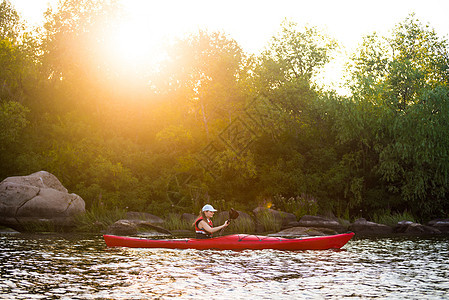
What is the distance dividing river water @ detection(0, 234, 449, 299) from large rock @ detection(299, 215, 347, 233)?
8279mm

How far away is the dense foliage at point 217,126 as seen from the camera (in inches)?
1093

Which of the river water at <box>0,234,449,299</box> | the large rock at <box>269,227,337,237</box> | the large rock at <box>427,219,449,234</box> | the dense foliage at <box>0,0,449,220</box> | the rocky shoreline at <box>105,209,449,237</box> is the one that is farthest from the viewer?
the dense foliage at <box>0,0,449,220</box>

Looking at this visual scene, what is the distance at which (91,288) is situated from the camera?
8.87 metres

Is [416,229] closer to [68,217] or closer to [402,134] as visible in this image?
[402,134]

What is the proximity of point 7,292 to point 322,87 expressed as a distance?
3295cm

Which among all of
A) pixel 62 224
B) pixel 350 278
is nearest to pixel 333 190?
pixel 62 224

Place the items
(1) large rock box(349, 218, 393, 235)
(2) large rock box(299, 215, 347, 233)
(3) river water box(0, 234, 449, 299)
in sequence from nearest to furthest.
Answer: (3) river water box(0, 234, 449, 299) < (1) large rock box(349, 218, 393, 235) < (2) large rock box(299, 215, 347, 233)

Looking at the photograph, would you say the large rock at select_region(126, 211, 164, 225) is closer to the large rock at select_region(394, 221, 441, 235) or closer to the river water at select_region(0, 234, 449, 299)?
the river water at select_region(0, 234, 449, 299)

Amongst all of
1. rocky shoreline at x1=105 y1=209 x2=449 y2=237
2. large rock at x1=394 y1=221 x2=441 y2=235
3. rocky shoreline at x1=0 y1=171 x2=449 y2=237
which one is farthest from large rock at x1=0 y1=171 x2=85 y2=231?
large rock at x1=394 y1=221 x2=441 y2=235

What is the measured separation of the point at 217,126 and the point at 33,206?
11454mm

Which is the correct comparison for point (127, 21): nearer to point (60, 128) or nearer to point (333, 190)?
point (60, 128)

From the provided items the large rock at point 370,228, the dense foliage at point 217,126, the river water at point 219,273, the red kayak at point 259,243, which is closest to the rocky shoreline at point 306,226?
the large rock at point 370,228

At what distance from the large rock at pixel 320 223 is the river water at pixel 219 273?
27.2ft

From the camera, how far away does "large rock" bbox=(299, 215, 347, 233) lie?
2477 centimetres
